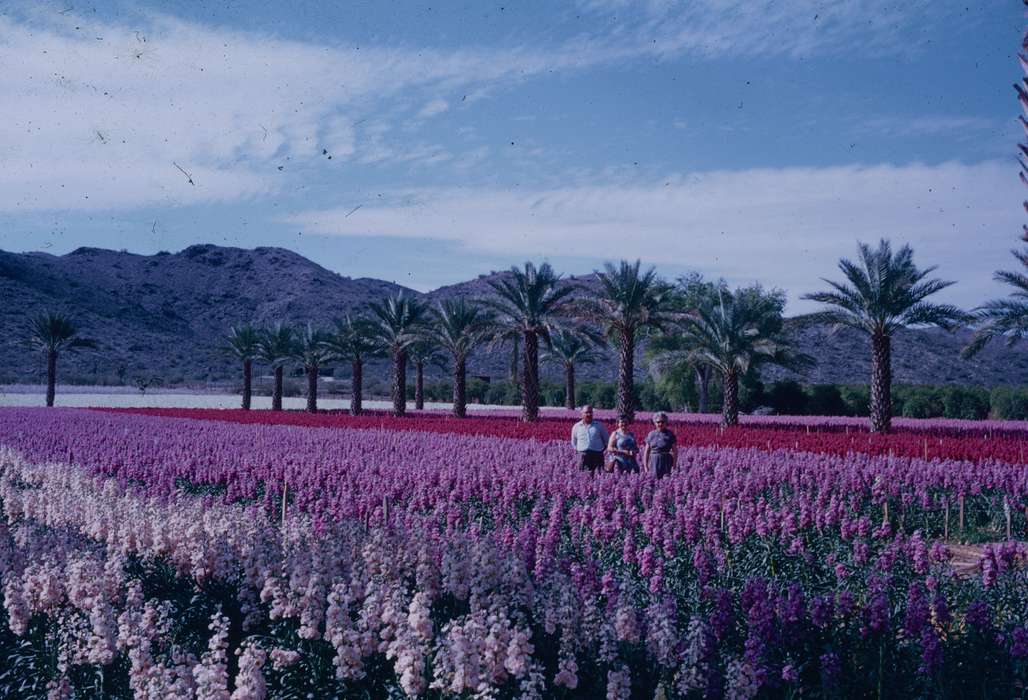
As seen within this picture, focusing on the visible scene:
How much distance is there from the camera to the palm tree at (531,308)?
31.7 metres

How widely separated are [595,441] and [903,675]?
8.17 meters

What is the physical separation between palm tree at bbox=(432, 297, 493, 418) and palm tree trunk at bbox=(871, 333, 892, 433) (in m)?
14.8

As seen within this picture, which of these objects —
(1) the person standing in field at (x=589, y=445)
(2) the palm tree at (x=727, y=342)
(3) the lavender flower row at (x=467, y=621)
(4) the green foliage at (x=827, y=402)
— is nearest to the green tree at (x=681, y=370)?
(4) the green foliage at (x=827, y=402)

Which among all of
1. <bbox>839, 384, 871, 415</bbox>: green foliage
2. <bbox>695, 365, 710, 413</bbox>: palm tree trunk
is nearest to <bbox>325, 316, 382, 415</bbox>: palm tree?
<bbox>695, 365, 710, 413</bbox>: palm tree trunk

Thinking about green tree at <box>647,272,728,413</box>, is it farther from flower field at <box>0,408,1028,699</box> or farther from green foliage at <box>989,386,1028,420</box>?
flower field at <box>0,408,1028,699</box>

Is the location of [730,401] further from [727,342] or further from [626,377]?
[626,377]

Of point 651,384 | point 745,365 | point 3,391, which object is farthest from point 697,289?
point 3,391

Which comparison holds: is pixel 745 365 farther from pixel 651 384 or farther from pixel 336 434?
pixel 651 384

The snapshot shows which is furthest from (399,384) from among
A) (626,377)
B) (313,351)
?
(626,377)

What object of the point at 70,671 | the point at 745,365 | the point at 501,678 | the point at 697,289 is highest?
the point at 697,289

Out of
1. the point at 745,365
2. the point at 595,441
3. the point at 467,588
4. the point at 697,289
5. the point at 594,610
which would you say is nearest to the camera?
the point at 594,610

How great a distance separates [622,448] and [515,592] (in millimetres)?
7516

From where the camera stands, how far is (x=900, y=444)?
19906mm

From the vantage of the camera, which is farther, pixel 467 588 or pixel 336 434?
pixel 336 434
